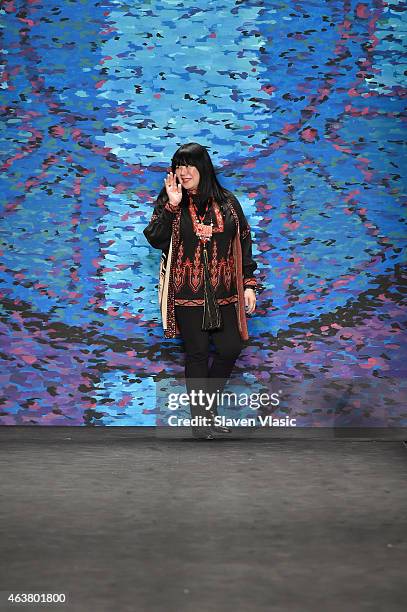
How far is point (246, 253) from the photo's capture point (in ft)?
18.2

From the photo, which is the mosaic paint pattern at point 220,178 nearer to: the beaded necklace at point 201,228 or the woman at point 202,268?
the woman at point 202,268

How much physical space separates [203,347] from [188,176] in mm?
829

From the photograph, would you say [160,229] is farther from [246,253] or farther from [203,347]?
[203,347]

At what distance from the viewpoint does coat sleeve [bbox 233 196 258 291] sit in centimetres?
552

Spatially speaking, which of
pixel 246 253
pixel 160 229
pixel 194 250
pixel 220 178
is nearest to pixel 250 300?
pixel 246 253

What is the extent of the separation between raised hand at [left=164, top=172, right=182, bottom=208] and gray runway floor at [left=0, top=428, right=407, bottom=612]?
1.16 m

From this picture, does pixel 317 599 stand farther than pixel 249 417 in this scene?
No

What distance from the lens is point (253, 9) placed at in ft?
18.6

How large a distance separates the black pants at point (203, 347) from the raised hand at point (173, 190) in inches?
20.4

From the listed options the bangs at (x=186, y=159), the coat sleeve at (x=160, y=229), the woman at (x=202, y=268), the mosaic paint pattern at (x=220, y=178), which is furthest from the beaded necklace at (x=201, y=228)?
the mosaic paint pattern at (x=220, y=178)

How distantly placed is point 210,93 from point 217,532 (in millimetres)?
2757

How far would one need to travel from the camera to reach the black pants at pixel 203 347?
5445 millimetres

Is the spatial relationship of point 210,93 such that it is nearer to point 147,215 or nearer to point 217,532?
point 147,215

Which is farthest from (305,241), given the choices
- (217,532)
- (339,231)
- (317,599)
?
(317,599)
